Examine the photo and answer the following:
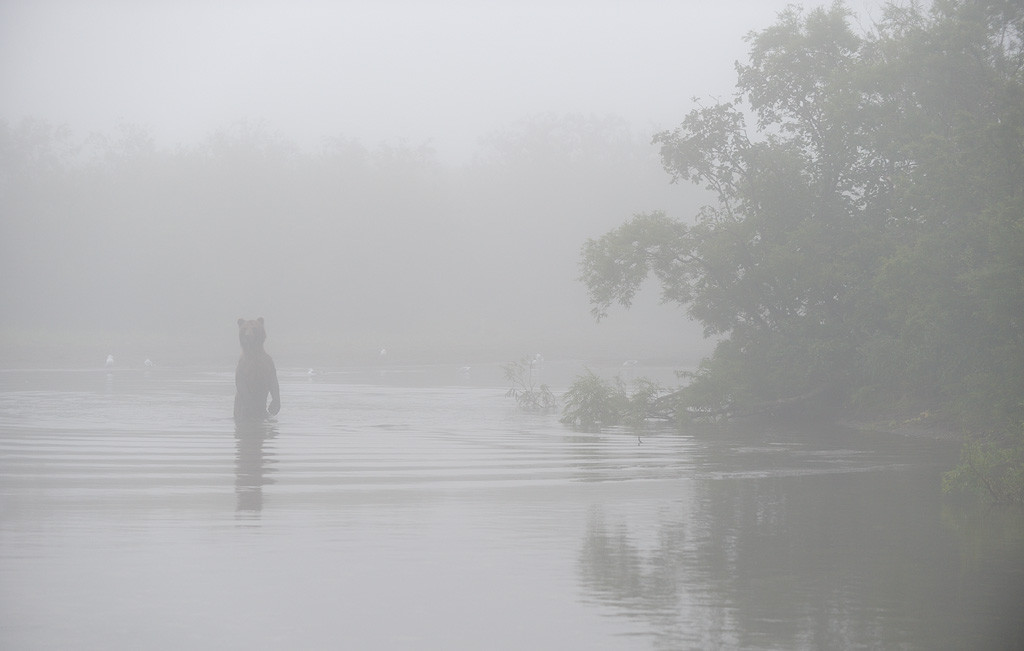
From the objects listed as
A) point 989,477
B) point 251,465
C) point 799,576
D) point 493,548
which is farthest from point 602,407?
point 799,576

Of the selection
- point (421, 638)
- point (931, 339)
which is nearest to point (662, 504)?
point (421, 638)

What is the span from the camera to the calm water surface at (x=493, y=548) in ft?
25.2

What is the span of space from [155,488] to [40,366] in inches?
1642

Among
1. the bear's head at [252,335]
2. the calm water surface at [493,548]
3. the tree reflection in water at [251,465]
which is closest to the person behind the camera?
the calm water surface at [493,548]

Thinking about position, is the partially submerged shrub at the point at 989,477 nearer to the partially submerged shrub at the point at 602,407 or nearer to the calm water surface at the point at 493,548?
the calm water surface at the point at 493,548

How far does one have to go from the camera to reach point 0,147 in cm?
8206

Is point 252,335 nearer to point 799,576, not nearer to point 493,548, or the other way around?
point 493,548

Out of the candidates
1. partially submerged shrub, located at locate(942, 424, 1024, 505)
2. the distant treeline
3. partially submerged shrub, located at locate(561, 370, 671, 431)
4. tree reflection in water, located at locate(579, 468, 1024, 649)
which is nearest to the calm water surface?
tree reflection in water, located at locate(579, 468, 1024, 649)

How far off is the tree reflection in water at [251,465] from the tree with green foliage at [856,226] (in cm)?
839

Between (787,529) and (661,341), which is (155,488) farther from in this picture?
(661,341)

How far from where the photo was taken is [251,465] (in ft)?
53.4

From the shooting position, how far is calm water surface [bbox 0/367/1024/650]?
25.2ft

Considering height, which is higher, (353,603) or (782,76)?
(782,76)

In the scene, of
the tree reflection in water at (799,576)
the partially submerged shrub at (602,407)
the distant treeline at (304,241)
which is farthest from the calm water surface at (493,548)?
the distant treeline at (304,241)
